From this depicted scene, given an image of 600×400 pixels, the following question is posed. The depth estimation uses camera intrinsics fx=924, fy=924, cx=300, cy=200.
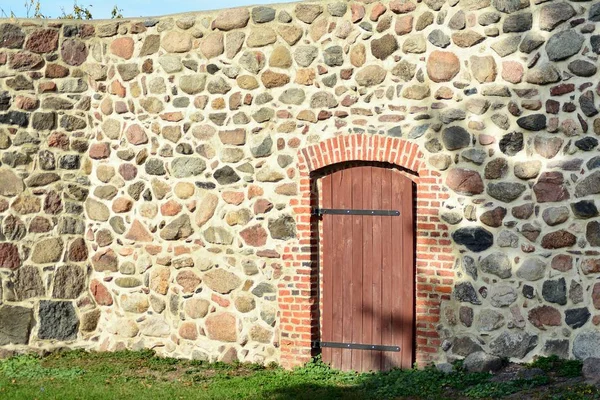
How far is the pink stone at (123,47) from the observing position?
1121 cm

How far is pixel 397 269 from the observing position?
9.82m

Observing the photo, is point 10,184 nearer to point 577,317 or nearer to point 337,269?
point 337,269

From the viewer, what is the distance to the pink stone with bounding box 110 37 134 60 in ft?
36.8

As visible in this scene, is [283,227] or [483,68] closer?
[483,68]

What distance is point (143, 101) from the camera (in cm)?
1112

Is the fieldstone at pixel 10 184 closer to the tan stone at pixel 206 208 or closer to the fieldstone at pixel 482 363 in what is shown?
the tan stone at pixel 206 208

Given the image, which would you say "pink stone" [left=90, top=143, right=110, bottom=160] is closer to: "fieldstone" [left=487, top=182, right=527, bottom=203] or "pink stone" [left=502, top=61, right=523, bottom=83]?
"fieldstone" [left=487, top=182, right=527, bottom=203]

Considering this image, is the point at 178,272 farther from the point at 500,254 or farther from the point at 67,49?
the point at 500,254

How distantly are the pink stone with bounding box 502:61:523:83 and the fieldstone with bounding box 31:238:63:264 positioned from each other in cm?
570

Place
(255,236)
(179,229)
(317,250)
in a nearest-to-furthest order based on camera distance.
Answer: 1. (317,250)
2. (255,236)
3. (179,229)

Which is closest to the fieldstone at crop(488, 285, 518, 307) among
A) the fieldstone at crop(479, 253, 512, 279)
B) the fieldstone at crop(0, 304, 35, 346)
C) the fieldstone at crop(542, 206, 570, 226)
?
the fieldstone at crop(479, 253, 512, 279)

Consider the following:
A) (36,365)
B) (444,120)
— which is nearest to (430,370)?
(444,120)

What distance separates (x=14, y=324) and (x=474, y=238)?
222 inches

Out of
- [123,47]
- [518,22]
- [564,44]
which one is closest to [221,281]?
[123,47]
